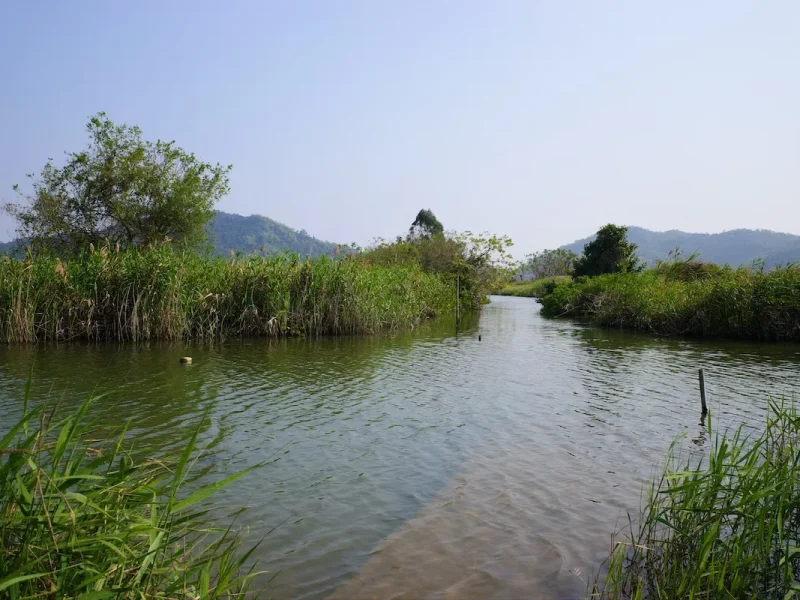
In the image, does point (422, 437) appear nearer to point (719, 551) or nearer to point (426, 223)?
point (719, 551)

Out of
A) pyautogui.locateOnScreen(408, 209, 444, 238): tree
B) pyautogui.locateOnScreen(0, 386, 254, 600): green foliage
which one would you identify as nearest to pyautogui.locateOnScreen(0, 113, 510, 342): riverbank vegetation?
pyautogui.locateOnScreen(0, 386, 254, 600): green foliage

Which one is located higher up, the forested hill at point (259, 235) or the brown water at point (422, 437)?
the forested hill at point (259, 235)

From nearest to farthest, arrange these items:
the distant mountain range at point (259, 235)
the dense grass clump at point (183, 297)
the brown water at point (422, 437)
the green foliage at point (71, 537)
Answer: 1. the green foliage at point (71, 537)
2. the brown water at point (422, 437)
3. the dense grass clump at point (183, 297)
4. the distant mountain range at point (259, 235)

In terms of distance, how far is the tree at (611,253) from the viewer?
42500 millimetres

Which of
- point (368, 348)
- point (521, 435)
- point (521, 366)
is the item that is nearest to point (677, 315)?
point (521, 366)

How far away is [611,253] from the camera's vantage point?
42750mm

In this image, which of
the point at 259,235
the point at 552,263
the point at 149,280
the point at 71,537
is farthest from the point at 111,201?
the point at 259,235

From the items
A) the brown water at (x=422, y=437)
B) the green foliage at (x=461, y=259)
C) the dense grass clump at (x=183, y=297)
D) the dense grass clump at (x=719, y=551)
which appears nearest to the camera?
the dense grass clump at (x=719, y=551)

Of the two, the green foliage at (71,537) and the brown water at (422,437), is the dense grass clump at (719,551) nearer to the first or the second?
the brown water at (422,437)

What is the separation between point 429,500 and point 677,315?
1989 centimetres

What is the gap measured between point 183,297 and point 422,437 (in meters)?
11.9

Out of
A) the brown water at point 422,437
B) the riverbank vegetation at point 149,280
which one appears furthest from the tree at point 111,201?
the brown water at point 422,437

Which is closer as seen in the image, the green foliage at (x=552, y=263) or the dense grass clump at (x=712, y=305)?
the dense grass clump at (x=712, y=305)

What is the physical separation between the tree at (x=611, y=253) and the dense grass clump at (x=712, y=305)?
11394 millimetres
